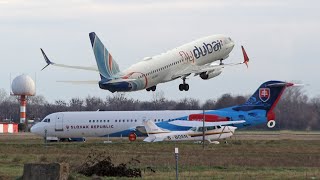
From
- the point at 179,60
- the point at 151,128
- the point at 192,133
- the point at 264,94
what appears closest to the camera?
the point at 179,60

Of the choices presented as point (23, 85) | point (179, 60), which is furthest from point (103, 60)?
point (23, 85)

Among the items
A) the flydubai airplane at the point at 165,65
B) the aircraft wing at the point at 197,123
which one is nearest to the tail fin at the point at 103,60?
the flydubai airplane at the point at 165,65

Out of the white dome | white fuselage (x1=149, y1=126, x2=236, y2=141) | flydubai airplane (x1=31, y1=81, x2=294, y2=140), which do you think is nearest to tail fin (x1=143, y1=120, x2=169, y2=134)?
white fuselage (x1=149, y1=126, x2=236, y2=141)

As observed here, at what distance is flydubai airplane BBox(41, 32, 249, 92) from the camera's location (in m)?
63.8

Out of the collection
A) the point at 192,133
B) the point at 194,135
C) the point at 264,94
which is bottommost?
the point at 194,135

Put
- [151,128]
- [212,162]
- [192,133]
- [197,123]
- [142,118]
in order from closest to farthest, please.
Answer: [212,162] → [192,133] → [151,128] → [197,123] → [142,118]

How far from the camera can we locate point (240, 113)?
8594 cm

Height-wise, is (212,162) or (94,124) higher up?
(94,124)

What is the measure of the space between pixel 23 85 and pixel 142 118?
161 feet

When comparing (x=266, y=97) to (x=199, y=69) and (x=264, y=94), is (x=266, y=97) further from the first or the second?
(x=199, y=69)

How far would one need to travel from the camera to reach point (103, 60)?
2633 inches

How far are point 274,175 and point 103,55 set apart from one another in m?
33.7

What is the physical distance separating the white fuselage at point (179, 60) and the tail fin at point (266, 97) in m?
15.7

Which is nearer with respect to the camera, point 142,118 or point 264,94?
point 264,94
